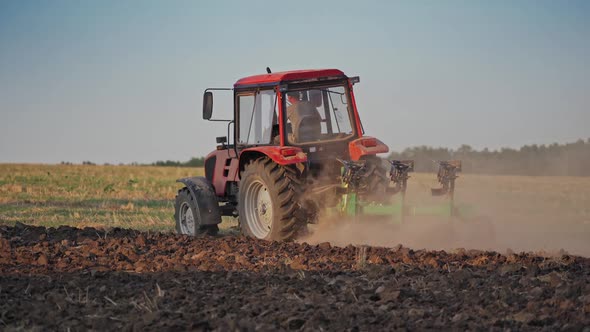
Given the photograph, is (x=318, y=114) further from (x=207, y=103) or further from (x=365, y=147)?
(x=207, y=103)

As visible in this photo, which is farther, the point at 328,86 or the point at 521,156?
the point at 521,156

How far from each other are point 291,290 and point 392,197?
449cm

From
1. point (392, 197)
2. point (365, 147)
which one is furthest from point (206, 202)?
point (392, 197)

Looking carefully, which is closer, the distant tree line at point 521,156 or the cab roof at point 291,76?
the cab roof at point 291,76

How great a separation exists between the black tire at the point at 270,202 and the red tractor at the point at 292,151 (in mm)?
13

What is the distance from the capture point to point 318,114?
464 inches

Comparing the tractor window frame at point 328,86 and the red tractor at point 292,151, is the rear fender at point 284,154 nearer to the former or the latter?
the red tractor at point 292,151

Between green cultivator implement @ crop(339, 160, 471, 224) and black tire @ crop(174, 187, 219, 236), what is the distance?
266 cm

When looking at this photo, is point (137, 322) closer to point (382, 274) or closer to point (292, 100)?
point (382, 274)

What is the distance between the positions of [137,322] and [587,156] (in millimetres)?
18494

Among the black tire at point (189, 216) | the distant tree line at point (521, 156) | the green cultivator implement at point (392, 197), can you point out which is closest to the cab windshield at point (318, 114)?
the green cultivator implement at point (392, 197)

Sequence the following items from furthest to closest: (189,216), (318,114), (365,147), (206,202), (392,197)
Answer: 1. (189,216)
2. (206,202)
3. (318,114)
4. (365,147)
5. (392,197)

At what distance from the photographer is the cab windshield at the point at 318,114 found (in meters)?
11.5

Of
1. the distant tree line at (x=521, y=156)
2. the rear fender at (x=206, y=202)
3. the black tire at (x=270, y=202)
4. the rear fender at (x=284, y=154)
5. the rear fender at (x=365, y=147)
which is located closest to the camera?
the rear fender at (x=284, y=154)
